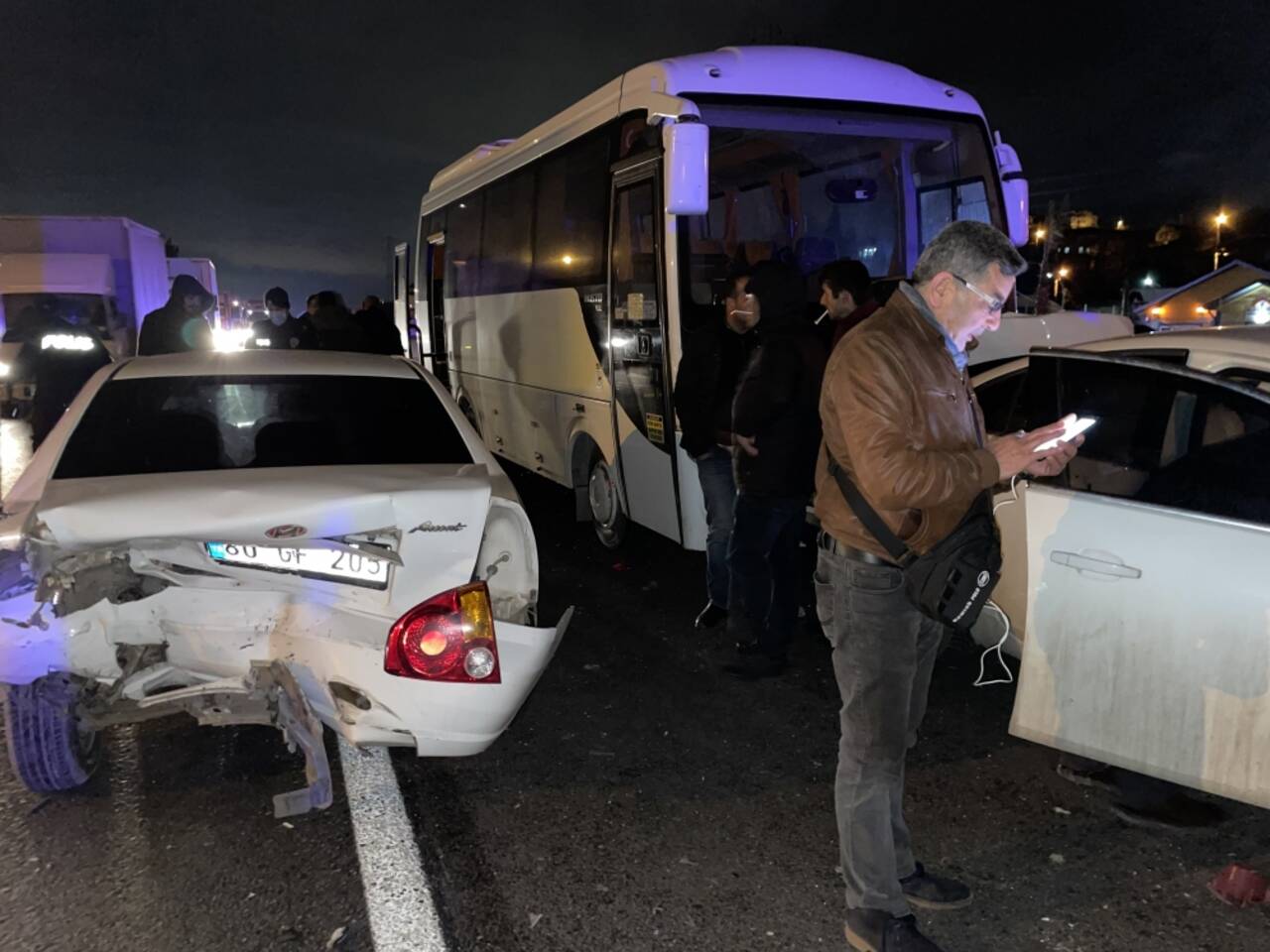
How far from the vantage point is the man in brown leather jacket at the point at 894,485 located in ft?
7.90

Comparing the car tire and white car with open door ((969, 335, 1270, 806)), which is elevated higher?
white car with open door ((969, 335, 1270, 806))

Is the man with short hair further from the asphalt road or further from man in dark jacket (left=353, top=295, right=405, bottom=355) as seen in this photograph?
man in dark jacket (left=353, top=295, right=405, bottom=355)

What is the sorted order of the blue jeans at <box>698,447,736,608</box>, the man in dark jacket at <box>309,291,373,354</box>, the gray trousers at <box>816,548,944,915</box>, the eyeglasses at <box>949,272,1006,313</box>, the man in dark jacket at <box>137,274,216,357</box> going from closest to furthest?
the eyeglasses at <box>949,272,1006,313</box> → the gray trousers at <box>816,548,944,915</box> → the blue jeans at <box>698,447,736,608</box> → the man in dark jacket at <box>137,274,216,357</box> → the man in dark jacket at <box>309,291,373,354</box>

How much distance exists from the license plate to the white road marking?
3.19 ft

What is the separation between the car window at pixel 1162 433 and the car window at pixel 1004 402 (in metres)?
0.23

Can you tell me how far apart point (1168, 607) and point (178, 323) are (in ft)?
22.8

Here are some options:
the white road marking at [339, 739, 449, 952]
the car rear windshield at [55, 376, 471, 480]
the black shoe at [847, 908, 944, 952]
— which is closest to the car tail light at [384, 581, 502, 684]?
the white road marking at [339, 739, 449, 952]

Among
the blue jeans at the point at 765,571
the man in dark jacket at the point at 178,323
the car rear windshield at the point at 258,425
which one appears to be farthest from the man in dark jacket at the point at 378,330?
the blue jeans at the point at 765,571

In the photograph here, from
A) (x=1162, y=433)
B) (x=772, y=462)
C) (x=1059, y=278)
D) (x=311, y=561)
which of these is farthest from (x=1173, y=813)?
(x=1059, y=278)

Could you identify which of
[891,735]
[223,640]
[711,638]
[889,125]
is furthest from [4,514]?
[889,125]

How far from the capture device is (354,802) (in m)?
3.63

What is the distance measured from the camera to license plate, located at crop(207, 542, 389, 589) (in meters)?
2.97

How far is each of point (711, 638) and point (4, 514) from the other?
353 centimetres

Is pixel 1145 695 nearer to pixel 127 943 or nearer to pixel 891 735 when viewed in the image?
pixel 891 735
